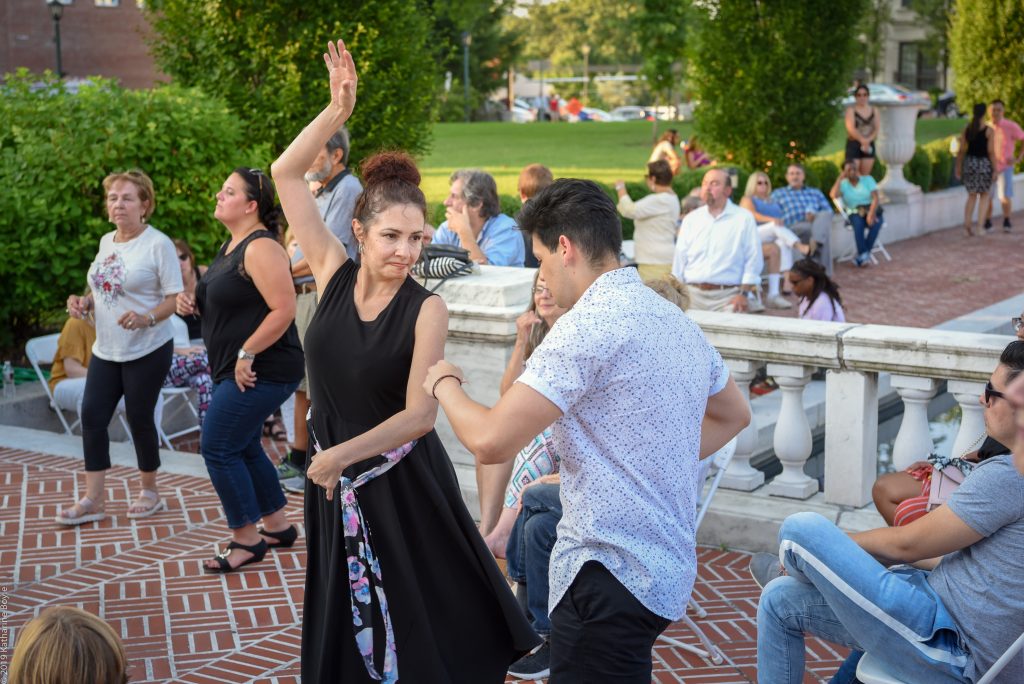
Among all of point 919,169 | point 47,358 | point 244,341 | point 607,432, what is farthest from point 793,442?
point 919,169

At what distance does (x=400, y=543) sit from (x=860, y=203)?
1343 centimetres

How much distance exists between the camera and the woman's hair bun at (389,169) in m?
4.04

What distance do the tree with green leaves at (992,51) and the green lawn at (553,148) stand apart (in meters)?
2.90

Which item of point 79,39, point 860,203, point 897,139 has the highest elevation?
point 79,39

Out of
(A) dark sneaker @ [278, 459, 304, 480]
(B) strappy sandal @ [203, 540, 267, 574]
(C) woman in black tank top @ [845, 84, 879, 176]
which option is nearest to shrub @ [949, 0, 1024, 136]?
(C) woman in black tank top @ [845, 84, 879, 176]

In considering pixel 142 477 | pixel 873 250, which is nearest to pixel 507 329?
pixel 142 477

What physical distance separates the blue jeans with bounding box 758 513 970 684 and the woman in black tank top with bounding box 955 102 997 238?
16.0 m

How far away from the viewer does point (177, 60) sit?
12.7 m

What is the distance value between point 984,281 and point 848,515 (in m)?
10.3

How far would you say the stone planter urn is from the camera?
18.8 meters

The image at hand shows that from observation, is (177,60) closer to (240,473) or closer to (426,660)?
(240,473)

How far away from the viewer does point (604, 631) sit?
2.96m

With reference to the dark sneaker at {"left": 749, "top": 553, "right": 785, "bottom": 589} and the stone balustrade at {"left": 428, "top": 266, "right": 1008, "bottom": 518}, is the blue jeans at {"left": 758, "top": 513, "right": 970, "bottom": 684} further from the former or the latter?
the stone balustrade at {"left": 428, "top": 266, "right": 1008, "bottom": 518}

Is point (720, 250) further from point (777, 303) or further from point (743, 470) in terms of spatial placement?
point (743, 470)
